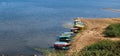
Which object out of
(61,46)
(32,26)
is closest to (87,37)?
(61,46)

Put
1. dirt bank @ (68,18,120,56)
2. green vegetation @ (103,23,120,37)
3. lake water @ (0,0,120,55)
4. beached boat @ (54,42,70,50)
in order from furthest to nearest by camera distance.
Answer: green vegetation @ (103,23,120,37)
lake water @ (0,0,120,55)
dirt bank @ (68,18,120,56)
beached boat @ (54,42,70,50)

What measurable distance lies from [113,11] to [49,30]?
91.9 ft

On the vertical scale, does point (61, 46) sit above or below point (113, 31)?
below

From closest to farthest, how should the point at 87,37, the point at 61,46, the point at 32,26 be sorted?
the point at 61,46 → the point at 87,37 → the point at 32,26

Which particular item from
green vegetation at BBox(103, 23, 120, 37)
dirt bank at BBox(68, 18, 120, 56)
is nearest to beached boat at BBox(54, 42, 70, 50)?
dirt bank at BBox(68, 18, 120, 56)

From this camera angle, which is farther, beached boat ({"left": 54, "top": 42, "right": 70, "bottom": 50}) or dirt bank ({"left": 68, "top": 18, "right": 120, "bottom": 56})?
dirt bank ({"left": 68, "top": 18, "right": 120, "bottom": 56})

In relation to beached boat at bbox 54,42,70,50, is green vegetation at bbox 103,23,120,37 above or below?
above

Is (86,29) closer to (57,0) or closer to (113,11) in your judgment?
(113,11)

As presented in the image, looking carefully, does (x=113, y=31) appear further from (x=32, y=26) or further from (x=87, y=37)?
(x=32, y=26)

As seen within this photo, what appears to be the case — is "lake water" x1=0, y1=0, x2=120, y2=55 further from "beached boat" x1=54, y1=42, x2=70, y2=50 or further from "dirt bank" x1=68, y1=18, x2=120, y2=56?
"dirt bank" x1=68, y1=18, x2=120, y2=56

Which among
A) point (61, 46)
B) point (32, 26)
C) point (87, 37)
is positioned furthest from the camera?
point (32, 26)

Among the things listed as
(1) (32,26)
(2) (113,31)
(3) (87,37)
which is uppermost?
(2) (113,31)

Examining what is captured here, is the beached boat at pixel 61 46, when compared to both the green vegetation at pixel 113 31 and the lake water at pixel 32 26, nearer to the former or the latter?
the lake water at pixel 32 26

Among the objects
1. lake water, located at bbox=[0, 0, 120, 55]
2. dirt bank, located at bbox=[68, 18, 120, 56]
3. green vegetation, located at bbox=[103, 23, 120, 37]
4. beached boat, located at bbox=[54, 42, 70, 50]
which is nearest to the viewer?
beached boat, located at bbox=[54, 42, 70, 50]
